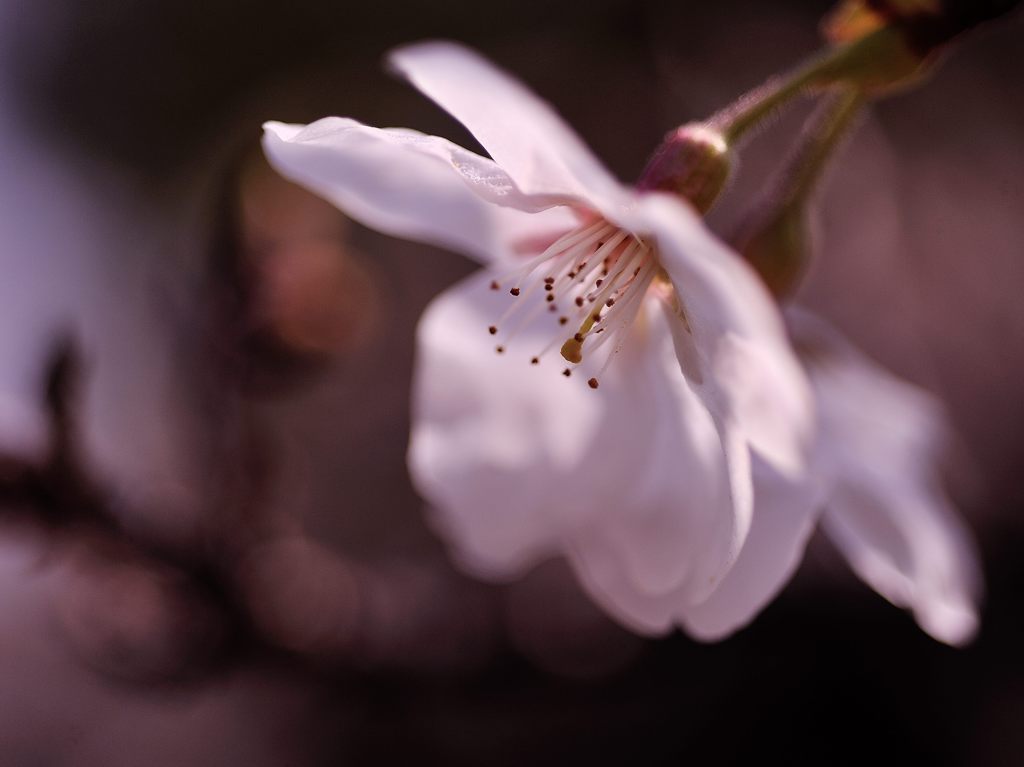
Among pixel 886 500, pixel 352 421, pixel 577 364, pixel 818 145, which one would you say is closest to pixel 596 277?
pixel 577 364

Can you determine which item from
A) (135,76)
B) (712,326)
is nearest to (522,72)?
(135,76)

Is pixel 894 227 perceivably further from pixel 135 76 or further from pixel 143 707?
pixel 135 76

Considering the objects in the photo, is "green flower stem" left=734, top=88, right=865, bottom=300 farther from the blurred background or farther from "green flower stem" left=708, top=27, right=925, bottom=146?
the blurred background

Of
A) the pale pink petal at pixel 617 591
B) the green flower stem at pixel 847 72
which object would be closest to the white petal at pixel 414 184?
the green flower stem at pixel 847 72

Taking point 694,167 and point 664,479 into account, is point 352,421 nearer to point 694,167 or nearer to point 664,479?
point 664,479

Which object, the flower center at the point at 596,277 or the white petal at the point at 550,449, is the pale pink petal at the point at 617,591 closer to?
the white petal at the point at 550,449

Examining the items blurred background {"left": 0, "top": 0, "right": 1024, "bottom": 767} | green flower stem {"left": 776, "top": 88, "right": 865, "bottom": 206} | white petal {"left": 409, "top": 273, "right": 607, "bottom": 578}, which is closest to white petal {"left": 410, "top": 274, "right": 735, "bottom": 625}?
white petal {"left": 409, "top": 273, "right": 607, "bottom": 578}

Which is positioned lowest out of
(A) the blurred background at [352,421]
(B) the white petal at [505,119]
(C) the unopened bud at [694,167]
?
(A) the blurred background at [352,421]
